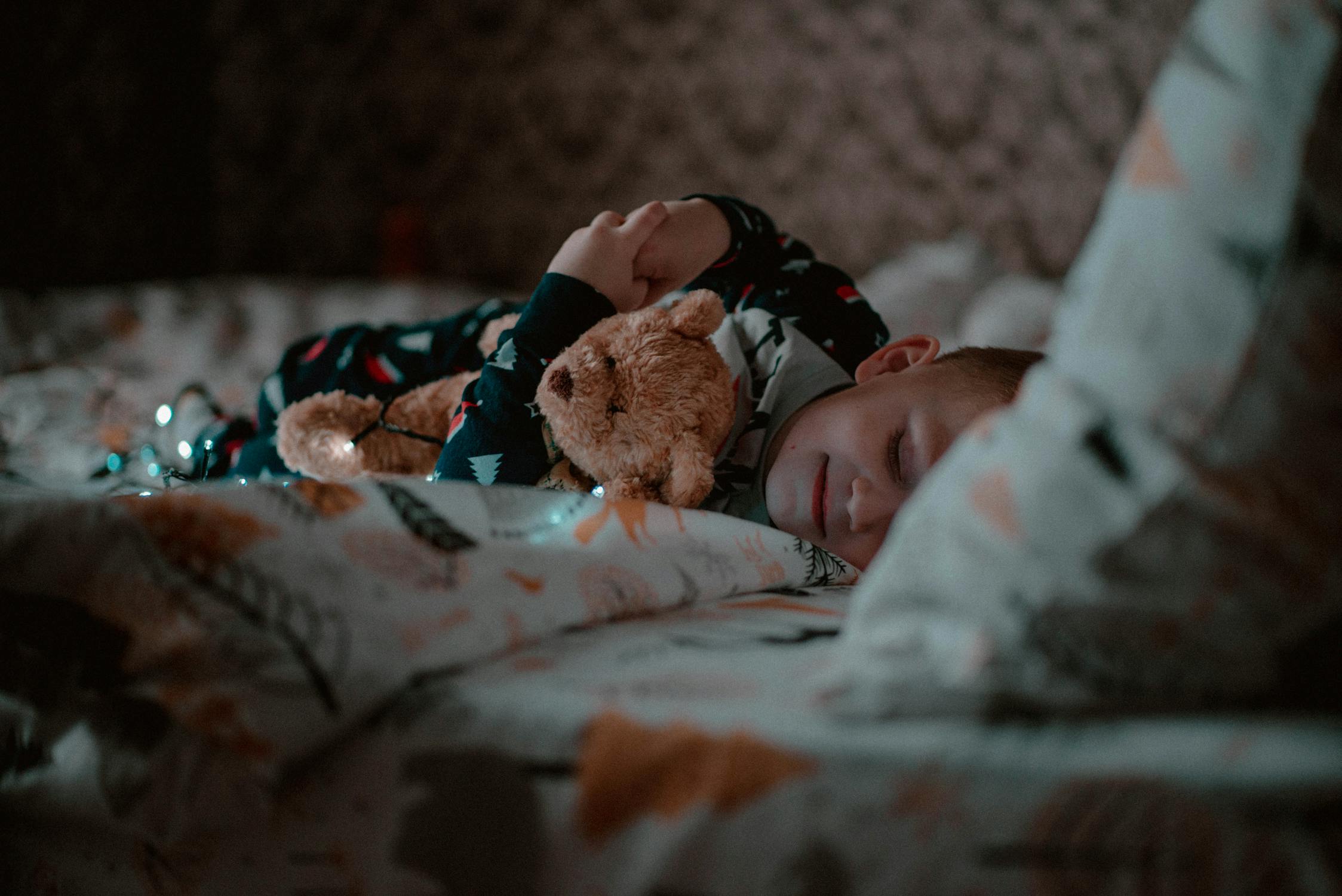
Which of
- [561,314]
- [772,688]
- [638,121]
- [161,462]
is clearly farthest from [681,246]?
[638,121]

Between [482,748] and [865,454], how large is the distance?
18.0 inches

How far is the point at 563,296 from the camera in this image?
2.37ft

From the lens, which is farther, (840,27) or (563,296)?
(840,27)

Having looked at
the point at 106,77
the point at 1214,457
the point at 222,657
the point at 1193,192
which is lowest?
the point at 222,657

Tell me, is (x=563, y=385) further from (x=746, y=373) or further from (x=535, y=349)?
(x=746, y=373)

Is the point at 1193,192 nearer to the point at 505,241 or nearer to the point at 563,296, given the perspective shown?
the point at 563,296

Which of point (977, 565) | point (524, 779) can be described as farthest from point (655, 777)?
point (977, 565)

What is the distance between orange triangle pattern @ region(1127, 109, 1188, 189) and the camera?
324 millimetres

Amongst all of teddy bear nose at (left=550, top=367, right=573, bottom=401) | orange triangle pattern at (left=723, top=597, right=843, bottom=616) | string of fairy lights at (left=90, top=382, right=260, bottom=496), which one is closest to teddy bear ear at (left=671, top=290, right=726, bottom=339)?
teddy bear nose at (left=550, top=367, right=573, bottom=401)

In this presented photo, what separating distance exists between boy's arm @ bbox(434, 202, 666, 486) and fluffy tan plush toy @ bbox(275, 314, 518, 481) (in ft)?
0.12

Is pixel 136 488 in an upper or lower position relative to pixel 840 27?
lower

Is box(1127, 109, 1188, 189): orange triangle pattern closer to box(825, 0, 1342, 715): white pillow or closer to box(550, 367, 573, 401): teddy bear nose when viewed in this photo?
box(825, 0, 1342, 715): white pillow

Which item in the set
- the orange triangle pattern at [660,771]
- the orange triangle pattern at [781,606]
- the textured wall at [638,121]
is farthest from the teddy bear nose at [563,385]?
the textured wall at [638,121]

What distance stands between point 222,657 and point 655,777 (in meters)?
0.21
